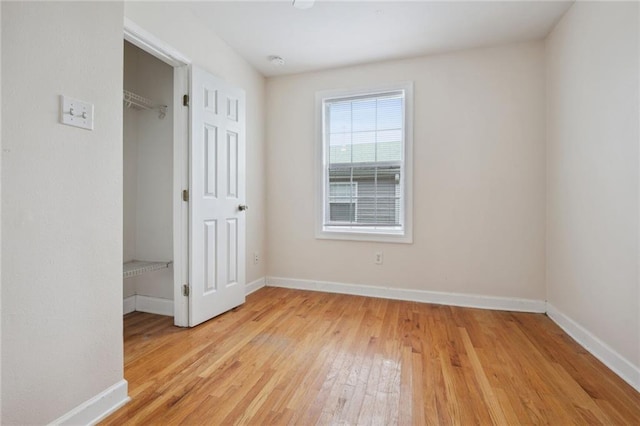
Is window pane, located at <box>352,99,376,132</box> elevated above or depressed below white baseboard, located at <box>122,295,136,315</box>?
above

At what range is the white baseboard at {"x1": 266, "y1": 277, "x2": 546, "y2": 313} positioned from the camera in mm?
2832

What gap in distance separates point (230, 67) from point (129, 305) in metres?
2.50

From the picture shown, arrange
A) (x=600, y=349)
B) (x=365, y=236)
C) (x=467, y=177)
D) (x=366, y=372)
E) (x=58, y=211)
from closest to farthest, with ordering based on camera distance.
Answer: (x=58, y=211)
(x=366, y=372)
(x=600, y=349)
(x=467, y=177)
(x=365, y=236)

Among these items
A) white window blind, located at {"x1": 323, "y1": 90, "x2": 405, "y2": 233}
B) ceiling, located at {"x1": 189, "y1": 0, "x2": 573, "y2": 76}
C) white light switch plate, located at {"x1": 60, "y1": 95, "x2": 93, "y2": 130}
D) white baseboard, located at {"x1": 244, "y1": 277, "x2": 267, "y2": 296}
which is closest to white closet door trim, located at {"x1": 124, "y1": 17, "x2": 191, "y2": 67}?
ceiling, located at {"x1": 189, "y1": 0, "x2": 573, "y2": 76}

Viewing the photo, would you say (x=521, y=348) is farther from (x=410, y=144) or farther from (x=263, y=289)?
(x=263, y=289)

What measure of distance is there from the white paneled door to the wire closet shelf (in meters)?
0.55

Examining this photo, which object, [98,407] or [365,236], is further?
[365,236]

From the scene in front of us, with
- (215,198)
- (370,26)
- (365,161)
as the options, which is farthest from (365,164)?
(215,198)

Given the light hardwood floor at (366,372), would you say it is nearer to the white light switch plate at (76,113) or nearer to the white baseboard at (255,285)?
the white baseboard at (255,285)

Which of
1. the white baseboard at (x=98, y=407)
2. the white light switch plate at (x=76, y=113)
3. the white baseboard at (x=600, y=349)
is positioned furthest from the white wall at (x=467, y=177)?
the white light switch plate at (x=76, y=113)

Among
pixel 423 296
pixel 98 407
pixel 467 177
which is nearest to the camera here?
pixel 98 407

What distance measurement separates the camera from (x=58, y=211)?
1.25m

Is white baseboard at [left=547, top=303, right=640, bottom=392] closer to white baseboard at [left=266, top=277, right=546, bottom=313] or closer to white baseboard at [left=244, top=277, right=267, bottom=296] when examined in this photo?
white baseboard at [left=266, top=277, right=546, bottom=313]

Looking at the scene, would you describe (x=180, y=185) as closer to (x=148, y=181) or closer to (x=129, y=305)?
(x=148, y=181)
